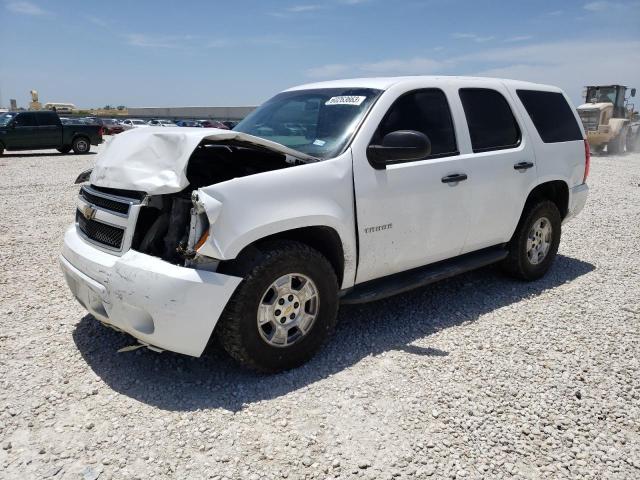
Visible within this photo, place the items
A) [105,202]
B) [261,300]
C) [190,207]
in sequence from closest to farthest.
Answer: [261,300] → [190,207] → [105,202]

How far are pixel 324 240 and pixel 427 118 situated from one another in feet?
4.57

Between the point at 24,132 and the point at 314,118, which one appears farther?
the point at 24,132

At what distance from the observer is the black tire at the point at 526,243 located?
4.94 meters

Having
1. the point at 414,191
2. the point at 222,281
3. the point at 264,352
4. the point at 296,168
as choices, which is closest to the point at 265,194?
the point at 296,168

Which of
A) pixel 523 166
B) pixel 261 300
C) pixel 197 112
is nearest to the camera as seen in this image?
pixel 261 300

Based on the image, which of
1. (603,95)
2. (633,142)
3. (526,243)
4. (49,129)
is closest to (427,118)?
(526,243)

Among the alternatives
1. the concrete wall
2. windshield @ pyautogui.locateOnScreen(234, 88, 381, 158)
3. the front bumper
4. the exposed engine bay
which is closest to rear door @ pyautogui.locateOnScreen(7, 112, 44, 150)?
windshield @ pyautogui.locateOnScreen(234, 88, 381, 158)

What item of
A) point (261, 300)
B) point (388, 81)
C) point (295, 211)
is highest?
point (388, 81)

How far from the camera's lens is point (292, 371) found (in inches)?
134

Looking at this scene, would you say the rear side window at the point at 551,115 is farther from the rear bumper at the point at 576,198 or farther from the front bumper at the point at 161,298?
the front bumper at the point at 161,298

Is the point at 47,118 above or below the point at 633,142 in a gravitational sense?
above

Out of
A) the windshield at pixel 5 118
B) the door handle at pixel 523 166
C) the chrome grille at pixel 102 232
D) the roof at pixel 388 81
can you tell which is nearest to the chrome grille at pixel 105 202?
the chrome grille at pixel 102 232

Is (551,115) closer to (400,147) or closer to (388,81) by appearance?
(388,81)

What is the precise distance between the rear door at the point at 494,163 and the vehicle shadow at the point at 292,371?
1.90 feet
